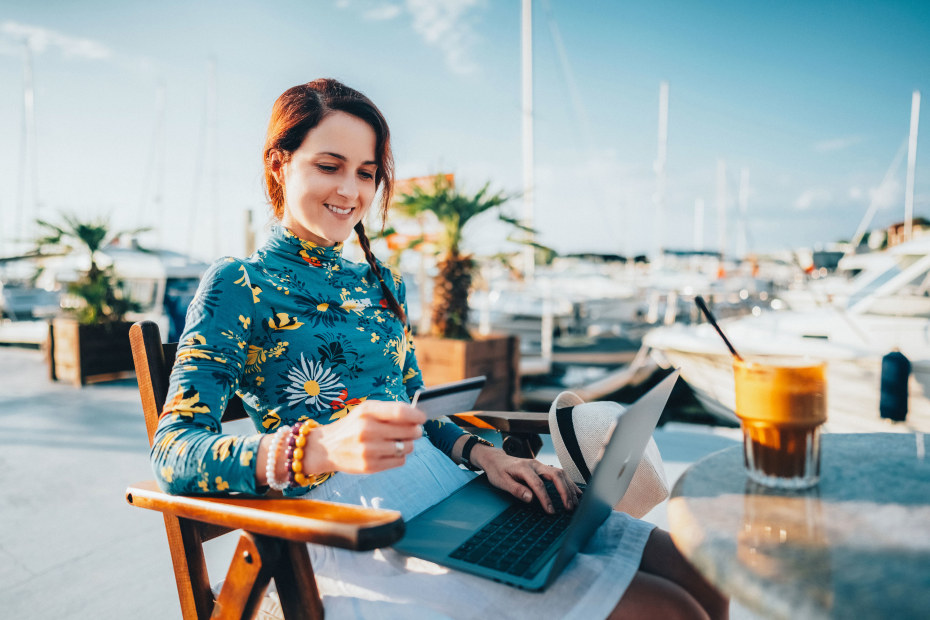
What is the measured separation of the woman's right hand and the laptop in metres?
0.22

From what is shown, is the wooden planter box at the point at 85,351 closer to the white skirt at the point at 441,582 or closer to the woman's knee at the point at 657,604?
the white skirt at the point at 441,582

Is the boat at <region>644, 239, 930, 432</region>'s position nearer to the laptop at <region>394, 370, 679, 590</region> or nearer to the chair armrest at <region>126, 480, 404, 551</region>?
the laptop at <region>394, 370, 679, 590</region>

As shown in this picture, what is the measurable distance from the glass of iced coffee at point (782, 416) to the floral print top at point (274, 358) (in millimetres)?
721

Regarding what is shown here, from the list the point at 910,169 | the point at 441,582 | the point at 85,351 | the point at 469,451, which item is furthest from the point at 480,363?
the point at 910,169

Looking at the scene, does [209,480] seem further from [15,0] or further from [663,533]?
[15,0]

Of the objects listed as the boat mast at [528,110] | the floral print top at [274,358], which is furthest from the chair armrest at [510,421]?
the boat mast at [528,110]

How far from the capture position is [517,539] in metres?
0.94

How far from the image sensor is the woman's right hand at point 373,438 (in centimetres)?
73

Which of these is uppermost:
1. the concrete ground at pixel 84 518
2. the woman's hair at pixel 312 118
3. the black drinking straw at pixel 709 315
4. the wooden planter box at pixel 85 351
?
the woman's hair at pixel 312 118

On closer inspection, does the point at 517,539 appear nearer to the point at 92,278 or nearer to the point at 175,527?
the point at 175,527

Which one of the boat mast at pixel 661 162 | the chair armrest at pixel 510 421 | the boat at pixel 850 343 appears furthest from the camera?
the boat mast at pixel 661 162

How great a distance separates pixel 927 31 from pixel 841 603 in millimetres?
14613

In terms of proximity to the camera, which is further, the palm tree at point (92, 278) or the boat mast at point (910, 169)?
the boat mast at point (910, 169)

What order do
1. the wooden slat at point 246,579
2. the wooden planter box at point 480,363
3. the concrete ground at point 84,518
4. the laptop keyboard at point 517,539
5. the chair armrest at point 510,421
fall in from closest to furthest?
the wooden slat at point 246,579, the laptop keyboard at point 517,539, the chair armrest at point 510,421, the concrete ground at point 84,518, the wooden planter box at point 480,363
